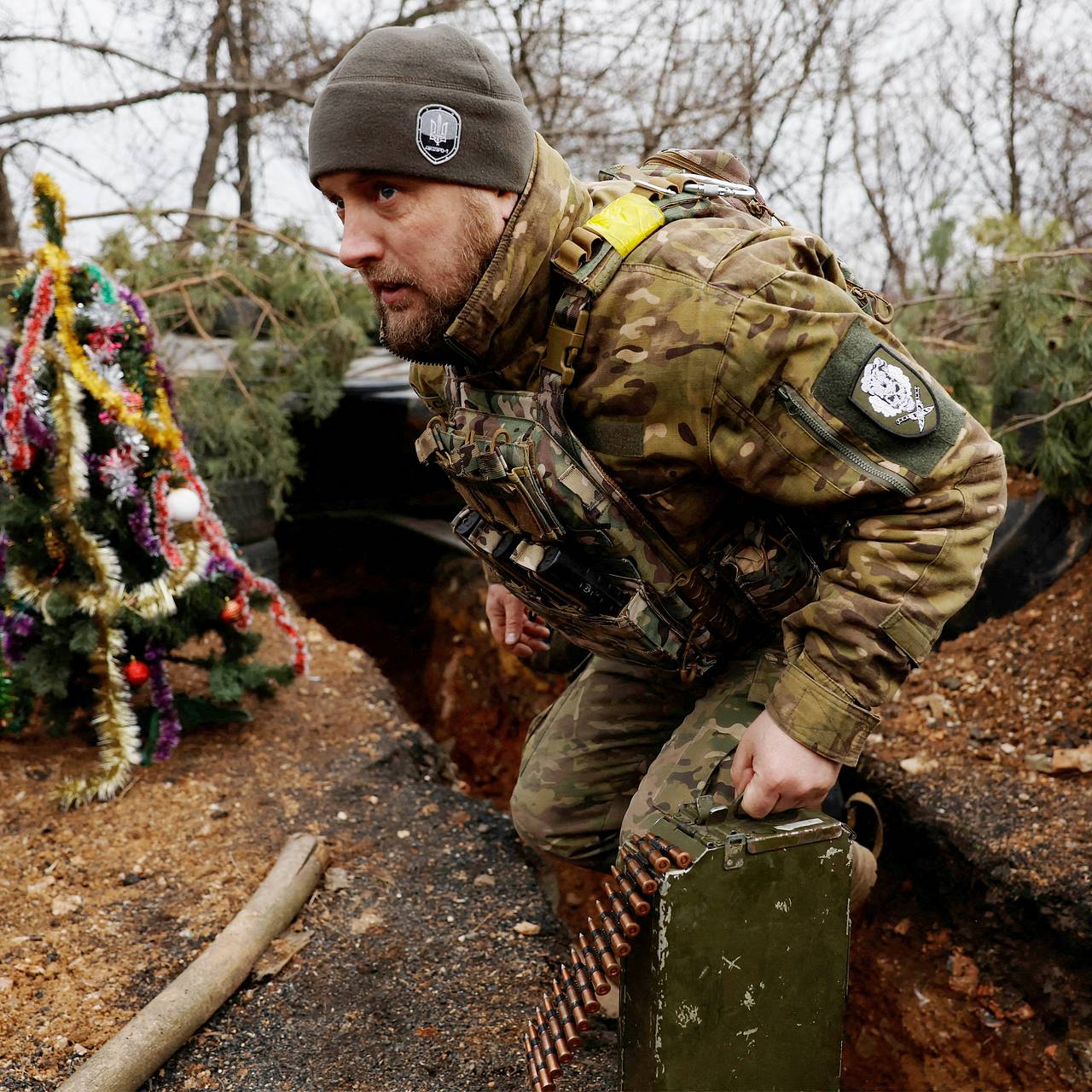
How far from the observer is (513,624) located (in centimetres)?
276

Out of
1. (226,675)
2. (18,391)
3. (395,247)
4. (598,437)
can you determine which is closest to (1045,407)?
(598,437)

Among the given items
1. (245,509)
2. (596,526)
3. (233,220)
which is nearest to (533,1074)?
(596,526)

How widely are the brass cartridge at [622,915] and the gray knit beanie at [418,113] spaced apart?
1.30 m

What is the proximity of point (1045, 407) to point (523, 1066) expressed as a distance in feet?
9.78

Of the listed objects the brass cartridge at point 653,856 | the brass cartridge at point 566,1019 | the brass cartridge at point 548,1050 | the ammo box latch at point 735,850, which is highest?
the ammo box latch at point 735,850

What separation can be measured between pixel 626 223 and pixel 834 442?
23.3 inches

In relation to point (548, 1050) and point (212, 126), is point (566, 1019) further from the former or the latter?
point (212, 126)

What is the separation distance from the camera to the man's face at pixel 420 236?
6.39 feet

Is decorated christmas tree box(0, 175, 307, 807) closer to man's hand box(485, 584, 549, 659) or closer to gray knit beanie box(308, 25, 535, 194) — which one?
man's hand box(485, 584, 549, 659)

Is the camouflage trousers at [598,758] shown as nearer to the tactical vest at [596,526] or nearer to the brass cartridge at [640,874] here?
the tactical vest at [596,526]

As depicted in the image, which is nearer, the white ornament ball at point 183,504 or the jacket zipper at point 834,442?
the jacket zipper at point 834,442

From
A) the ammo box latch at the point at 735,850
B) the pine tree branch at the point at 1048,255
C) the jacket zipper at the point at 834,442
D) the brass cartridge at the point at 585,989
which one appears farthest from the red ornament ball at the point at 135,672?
the pine tree branch at the point at 1048,255

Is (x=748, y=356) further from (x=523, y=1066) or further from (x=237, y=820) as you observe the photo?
(x=237, y=820)

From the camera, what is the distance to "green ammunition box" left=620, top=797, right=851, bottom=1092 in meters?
1.81
